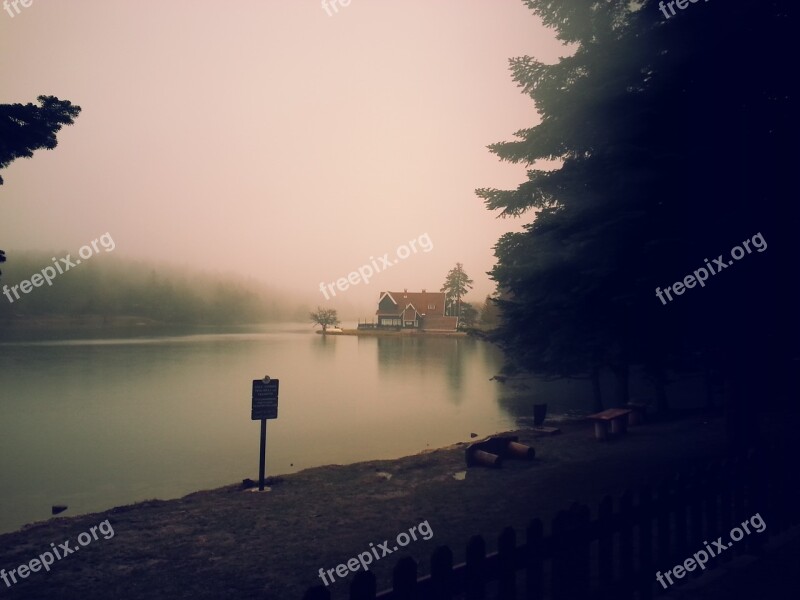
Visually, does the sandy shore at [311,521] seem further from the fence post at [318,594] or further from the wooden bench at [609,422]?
the fence post at [318,594]

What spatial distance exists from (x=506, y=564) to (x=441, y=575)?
640 mm

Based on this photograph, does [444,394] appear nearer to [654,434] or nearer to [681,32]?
[654,434]

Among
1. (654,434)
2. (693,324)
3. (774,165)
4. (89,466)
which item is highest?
(774,165)

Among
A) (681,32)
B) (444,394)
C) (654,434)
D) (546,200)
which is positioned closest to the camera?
(681,32)

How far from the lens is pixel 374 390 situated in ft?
105

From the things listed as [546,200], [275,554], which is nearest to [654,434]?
[546,200]

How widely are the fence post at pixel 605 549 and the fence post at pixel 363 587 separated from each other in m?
2.32

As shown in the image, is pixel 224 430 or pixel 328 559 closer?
pixel 328 559

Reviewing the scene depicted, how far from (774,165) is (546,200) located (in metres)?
4.34

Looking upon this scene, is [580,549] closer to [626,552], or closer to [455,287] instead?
[626,552]

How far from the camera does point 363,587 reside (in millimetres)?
2775

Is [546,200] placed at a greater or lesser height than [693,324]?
greater

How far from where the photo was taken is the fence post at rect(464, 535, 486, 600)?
10.6 ft

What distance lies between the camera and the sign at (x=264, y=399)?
35.1 feet
